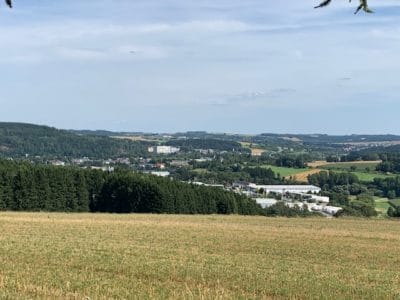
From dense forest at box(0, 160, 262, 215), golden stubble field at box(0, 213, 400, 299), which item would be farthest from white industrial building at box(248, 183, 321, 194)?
golden stubble field at box(0, 213, 400, 299)

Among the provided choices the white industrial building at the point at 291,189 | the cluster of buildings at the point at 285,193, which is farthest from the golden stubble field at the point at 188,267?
the white industrial building at the point at 291,189

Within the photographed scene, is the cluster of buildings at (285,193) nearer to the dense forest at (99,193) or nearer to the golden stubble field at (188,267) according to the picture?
the dense forest at (99,193)

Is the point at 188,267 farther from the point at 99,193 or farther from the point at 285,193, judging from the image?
the point at 285,193

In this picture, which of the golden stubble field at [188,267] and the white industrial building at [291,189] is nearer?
the golden stubble field at [188,267]

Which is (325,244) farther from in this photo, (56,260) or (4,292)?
(4,292)

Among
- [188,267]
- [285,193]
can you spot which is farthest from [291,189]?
Result: [188,267]

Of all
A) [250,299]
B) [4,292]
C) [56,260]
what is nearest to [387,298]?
[250,299]

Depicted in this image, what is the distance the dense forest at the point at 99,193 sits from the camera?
82375 mm

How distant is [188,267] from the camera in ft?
67.9

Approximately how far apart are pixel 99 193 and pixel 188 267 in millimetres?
71217

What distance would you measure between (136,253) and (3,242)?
728cm

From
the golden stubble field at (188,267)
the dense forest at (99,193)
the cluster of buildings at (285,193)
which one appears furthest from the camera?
the cluster of buildings at (285,193)

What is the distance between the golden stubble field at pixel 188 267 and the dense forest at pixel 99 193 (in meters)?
48.9

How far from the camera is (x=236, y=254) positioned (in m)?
26.8
